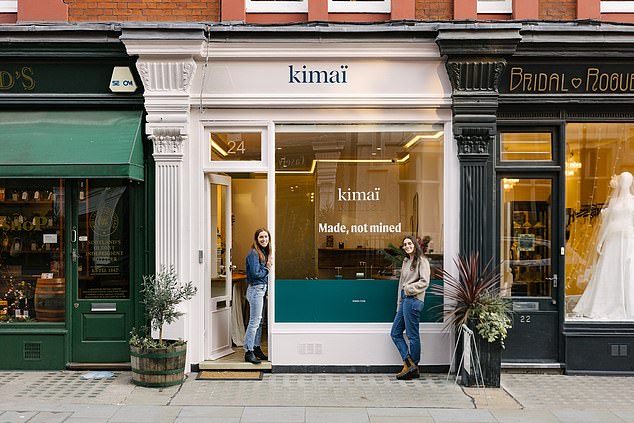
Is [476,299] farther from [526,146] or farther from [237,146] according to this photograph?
[237,146]

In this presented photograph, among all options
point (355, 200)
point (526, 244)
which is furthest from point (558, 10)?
point (355, 200)

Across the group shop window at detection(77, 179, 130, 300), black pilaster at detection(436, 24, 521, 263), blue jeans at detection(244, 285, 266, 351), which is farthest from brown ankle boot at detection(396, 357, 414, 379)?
shop window at detection(77, 179, 130, 300)

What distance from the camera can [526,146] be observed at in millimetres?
9148

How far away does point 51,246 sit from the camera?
9219 millimetres

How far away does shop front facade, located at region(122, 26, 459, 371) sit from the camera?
8711 millimetres

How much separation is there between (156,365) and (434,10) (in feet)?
19.3

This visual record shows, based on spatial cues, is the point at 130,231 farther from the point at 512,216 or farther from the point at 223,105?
the point at 512,216

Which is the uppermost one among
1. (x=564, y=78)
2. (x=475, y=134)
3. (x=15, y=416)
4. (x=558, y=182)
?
(x=564, y=78)

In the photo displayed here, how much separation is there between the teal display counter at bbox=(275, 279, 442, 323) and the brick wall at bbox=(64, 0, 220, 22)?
3.78m

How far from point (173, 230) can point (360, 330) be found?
9.23 feet

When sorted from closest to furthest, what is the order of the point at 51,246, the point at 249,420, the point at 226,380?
the point at 249,420, the point at 226,380, the point at 51,246

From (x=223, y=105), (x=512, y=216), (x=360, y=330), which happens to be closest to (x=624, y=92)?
(x=512, y=216)

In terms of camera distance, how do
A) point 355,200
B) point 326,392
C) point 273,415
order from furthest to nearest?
point 355,200, point 326,392, point 273,415

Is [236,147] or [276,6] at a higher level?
[276,6]
